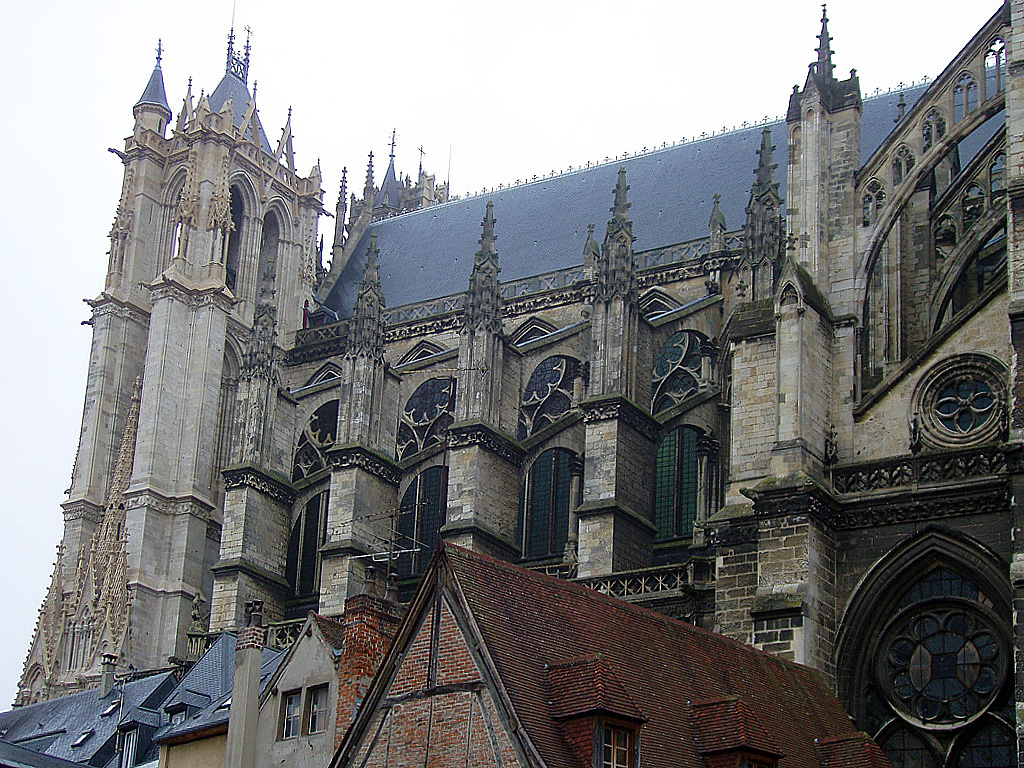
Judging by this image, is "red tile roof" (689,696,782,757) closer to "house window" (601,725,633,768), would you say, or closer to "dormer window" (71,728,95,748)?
"house window" (601,725,633,768)

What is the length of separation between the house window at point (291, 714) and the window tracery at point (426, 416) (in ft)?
62.1

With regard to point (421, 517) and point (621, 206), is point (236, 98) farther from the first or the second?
point (621, 206)

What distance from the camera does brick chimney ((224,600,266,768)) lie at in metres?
24.6

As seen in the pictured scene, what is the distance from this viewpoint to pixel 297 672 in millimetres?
24234

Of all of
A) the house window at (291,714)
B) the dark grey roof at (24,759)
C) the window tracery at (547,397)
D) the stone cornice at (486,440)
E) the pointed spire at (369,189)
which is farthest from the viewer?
the pointed spire at (369,189)

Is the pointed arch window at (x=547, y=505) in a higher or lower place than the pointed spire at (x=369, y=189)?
lower

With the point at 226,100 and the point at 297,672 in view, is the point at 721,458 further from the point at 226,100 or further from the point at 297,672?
the point at 226,100

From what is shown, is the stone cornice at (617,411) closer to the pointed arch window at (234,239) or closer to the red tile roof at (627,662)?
the red tile roof at (627,662)

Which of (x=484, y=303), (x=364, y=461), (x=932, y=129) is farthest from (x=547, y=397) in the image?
(x=932, y=129)

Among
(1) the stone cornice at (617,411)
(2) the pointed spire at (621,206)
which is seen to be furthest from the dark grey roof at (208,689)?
(2) the pointed spire at (621,206)

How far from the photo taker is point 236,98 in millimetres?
55156

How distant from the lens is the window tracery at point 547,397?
1609 inches

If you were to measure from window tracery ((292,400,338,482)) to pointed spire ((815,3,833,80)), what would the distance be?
19875 millimetres

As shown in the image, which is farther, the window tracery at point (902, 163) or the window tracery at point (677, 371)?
the window tracery at point (677, 371)
